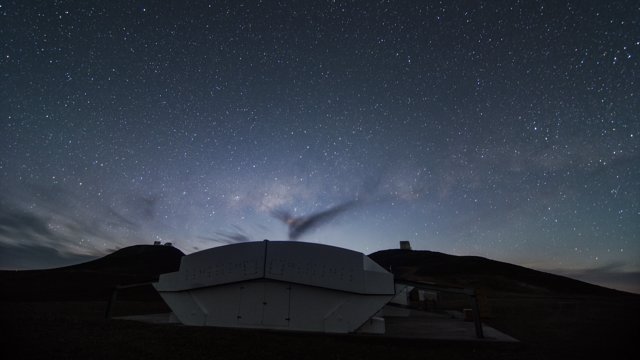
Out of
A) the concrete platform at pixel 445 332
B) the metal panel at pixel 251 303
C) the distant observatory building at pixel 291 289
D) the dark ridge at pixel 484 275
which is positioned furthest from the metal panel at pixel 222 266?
the dark ridge at pixel 484 275

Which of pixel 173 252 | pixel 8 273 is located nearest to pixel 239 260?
pixel 8 273

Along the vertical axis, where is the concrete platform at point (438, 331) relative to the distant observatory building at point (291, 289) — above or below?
below

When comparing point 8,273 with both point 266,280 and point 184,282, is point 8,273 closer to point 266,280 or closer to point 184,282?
point 184,282

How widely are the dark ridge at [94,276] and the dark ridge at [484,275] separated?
2428 inches

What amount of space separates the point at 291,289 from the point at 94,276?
267ft

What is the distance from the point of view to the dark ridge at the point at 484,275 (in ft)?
278

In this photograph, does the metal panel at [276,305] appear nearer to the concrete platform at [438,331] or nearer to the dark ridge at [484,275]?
the concrete platform at [438,331]

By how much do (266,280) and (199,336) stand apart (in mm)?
4837

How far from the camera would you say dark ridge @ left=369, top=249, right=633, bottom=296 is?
8475 cm

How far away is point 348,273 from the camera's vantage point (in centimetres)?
1848

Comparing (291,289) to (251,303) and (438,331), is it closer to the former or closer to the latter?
(251,303)

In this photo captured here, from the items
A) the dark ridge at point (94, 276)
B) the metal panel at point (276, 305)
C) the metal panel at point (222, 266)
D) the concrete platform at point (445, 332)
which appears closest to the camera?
the concrete platform at point (445, 332)

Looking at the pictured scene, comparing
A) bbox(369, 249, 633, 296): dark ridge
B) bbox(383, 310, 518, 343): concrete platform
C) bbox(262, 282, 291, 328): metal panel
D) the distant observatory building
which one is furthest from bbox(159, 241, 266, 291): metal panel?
bbox(369, 249, 633, 296): dark ridge

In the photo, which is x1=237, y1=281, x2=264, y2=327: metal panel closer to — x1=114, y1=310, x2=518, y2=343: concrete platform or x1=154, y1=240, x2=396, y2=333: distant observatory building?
x1=154, y1=240, x2=396, y2=333: distant observatory building
